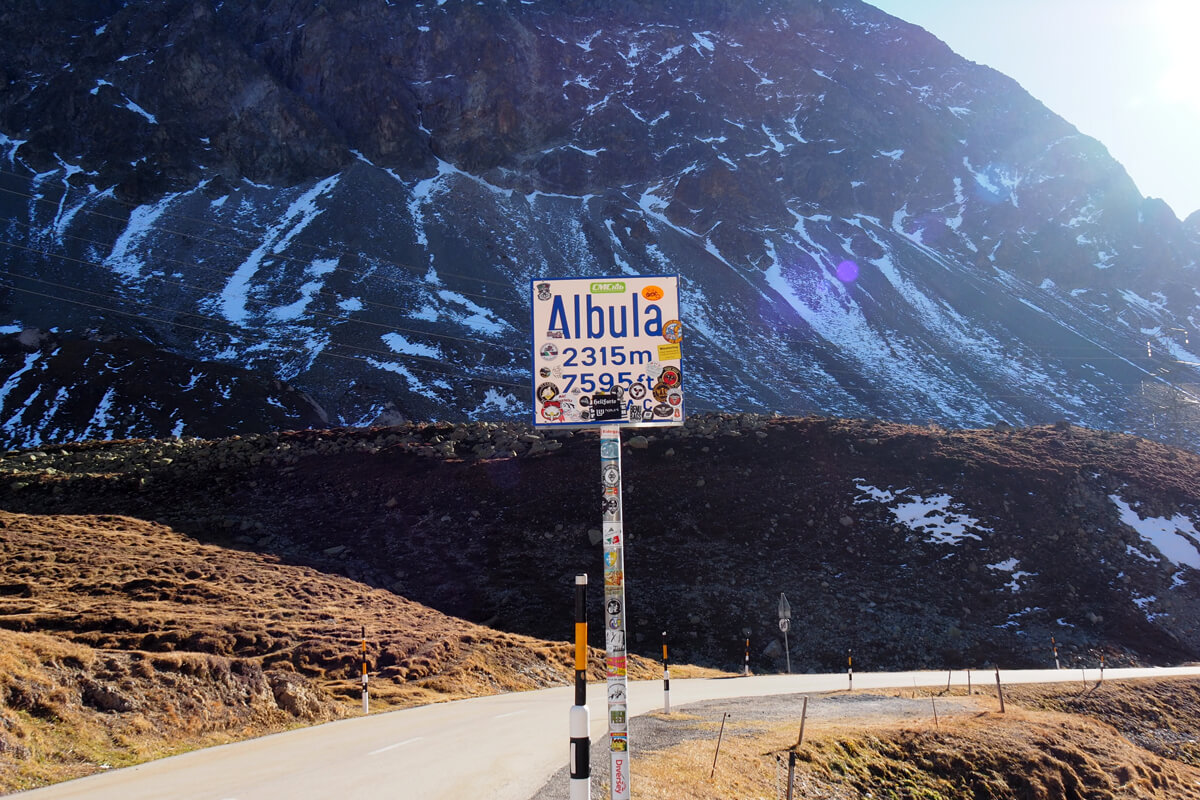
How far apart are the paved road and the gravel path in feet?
1.13

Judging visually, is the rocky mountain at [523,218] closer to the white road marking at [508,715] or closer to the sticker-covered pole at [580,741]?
the white road marking at [508,715]

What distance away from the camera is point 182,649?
15.4 m

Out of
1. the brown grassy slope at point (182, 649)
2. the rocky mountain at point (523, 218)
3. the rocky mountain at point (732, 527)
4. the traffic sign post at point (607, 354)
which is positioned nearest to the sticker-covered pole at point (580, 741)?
the traffic sign post at point (607, 354)

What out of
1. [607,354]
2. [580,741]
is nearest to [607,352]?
[607,354]

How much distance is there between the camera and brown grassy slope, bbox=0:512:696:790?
10.9 meters

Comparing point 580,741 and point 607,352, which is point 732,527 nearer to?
point 607,352

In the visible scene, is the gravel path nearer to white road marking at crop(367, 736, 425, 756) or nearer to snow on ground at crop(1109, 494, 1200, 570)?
white road marking at crop(367, 736, 425, 756)

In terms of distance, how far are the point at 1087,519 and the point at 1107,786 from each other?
20454 millimetres

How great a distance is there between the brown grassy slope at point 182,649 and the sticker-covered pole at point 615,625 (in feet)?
22.4

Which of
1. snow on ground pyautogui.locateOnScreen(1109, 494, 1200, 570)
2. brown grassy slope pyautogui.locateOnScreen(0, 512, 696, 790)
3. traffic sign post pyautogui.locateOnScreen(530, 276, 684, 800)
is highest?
traffic sign post pyautogui.locateOnScreen(530, 276, 684, 800)

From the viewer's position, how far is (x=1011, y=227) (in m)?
132

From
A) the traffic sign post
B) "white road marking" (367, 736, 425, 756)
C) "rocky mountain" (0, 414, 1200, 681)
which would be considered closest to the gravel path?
the traffic sign post

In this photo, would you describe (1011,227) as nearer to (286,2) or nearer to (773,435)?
(773,435)

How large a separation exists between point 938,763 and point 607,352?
9.39m
